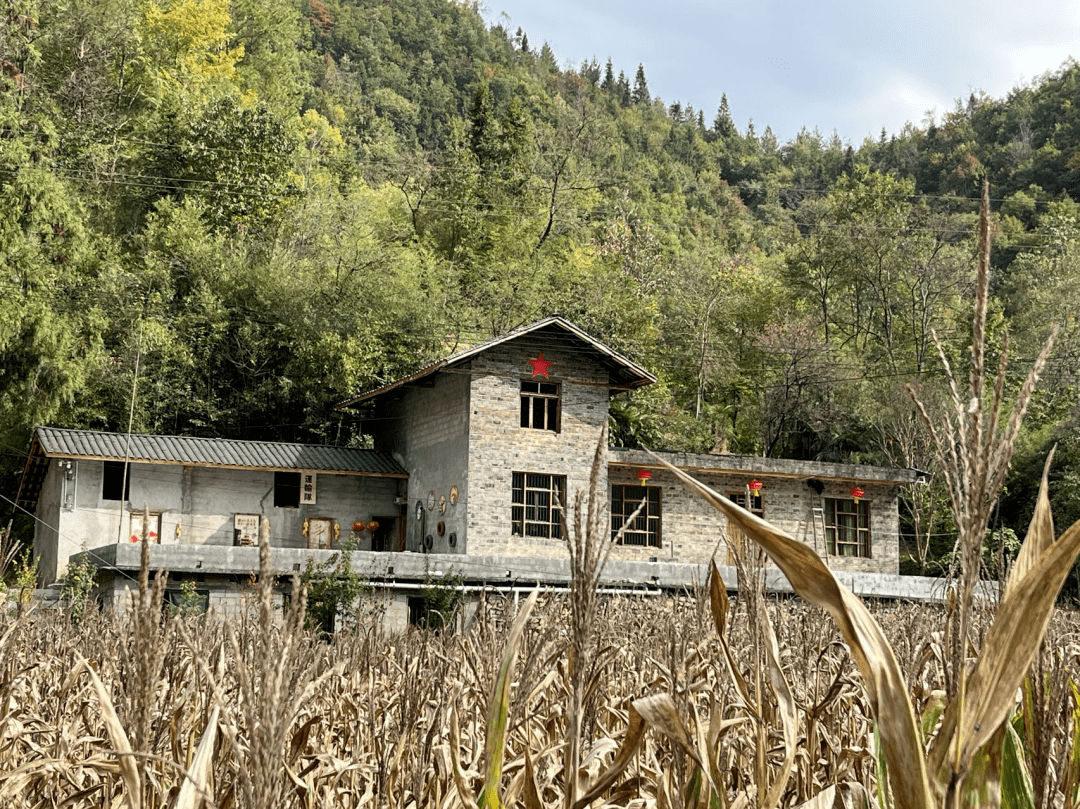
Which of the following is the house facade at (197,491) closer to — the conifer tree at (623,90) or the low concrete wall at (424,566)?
the low concrete wall at (424,566)

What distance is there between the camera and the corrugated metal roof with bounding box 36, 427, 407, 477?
77.4 ft

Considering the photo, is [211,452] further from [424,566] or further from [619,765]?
[619,765]

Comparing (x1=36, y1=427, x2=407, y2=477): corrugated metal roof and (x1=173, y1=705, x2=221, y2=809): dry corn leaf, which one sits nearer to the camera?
(x1=173, y1=705, x2=221, y2=809): dry corn leaf

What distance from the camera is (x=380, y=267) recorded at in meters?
34.2

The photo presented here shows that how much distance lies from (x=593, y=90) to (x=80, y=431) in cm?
7705

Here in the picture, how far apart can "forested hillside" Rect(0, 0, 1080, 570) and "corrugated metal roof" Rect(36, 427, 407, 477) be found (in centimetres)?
220

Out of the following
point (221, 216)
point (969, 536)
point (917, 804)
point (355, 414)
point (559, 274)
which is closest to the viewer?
point (969, 536)

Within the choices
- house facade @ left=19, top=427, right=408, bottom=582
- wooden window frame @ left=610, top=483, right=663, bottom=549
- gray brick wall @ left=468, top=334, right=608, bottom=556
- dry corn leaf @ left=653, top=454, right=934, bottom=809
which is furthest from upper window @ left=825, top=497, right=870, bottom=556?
dry corn leaf @ left=653, top=454, right=934, bottom=809

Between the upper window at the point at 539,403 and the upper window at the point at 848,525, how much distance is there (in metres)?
7.94

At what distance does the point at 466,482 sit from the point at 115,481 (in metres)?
8.05

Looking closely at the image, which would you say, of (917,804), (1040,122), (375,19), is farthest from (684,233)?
(917,804)

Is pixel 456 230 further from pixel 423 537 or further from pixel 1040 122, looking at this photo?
pixel 1040 122

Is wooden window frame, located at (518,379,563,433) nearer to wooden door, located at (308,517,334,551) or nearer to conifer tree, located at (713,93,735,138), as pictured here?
wooden door, located at (308,517,334,551)

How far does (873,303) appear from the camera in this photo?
43.3 meters
